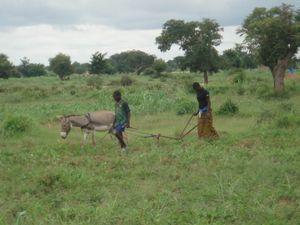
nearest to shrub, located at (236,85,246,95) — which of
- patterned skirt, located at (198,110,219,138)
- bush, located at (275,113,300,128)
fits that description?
bush, located at (275,113,300,128)

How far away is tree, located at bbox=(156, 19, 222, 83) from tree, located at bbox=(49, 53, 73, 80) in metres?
16.3

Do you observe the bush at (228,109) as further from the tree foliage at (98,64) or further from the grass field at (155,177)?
the tree foliage at (98,64)

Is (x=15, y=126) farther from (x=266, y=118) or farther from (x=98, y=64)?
(x=98, y=64)

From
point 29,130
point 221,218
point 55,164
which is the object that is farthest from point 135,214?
point 29,130

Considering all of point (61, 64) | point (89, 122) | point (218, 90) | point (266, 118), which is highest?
point (61, 64)

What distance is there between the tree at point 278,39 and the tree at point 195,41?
67.8 feet

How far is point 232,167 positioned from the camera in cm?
1130

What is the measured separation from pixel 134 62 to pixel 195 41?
3947 centimetres

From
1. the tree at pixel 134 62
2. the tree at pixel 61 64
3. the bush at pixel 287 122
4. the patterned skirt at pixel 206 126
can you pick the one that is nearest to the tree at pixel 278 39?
the bush at pixel 287 122

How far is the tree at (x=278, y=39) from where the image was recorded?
29500 millimetres

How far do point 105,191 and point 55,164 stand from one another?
3.02m

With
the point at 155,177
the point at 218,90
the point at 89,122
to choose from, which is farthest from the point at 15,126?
the point at 218,90

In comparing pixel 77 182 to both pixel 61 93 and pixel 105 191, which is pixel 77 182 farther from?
pixel 61 93

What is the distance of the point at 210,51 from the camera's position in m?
52.8
